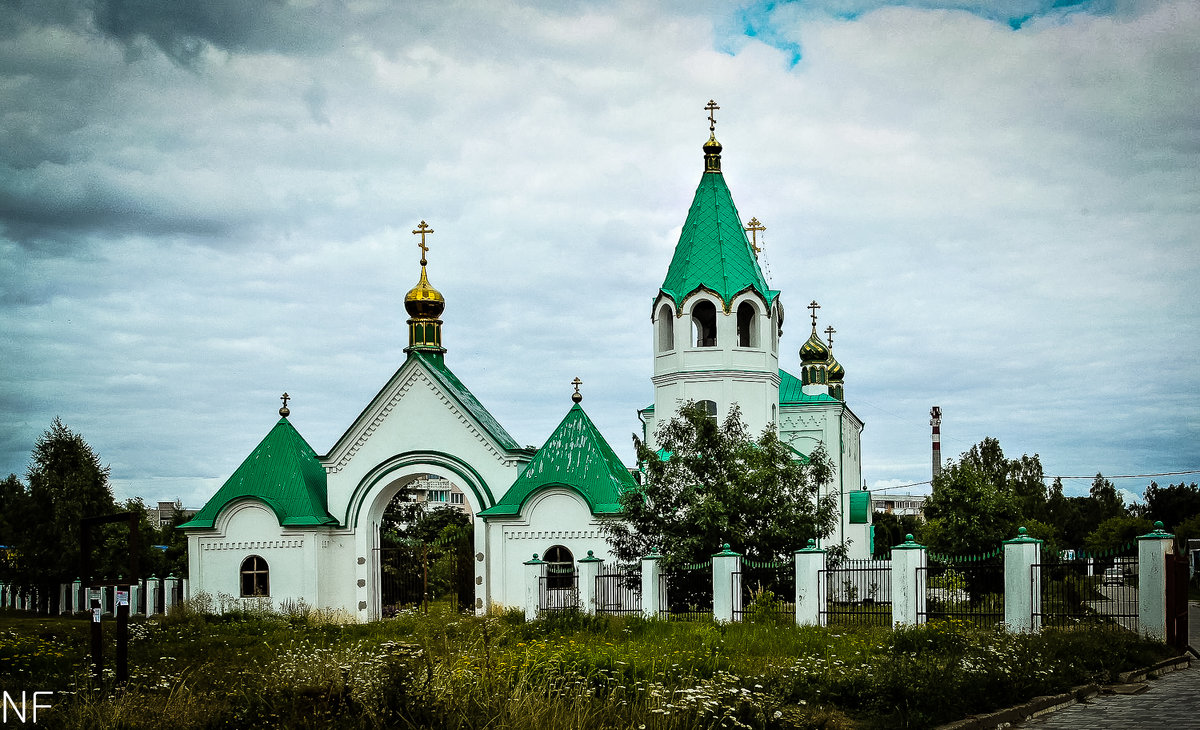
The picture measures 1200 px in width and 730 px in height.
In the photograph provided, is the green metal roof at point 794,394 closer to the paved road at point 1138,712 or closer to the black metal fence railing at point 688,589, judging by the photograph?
the black metal fence railing at point 688,589

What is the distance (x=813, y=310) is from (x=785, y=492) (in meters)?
19.1

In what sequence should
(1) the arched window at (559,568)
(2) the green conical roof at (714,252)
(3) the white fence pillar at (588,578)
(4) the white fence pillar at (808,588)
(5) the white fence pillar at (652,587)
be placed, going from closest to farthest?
1. (4) the white fence pillar at (808,588)
2. (5) the white fence pillar at (652,587)
3. (3) the white fence pillar at (588,578)
4. (1) the arched window at (559,568)
5. (2) the green conical roof at (714,252)

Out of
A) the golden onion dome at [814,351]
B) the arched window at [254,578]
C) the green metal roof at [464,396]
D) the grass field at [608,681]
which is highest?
the golden onion dome at [814,351]

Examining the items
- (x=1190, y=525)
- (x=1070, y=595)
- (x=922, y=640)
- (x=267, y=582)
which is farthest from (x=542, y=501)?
(x=1190, y=525)

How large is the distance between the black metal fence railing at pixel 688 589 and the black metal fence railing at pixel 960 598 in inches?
159

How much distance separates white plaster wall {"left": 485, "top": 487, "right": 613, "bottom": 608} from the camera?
2667 cm

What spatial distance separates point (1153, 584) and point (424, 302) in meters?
20.6

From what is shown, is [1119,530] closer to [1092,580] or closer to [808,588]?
[1092,580]

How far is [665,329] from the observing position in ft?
95.2

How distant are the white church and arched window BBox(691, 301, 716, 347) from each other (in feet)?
0.13

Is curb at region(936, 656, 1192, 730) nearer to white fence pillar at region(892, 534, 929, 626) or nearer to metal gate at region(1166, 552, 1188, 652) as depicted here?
metal gate at region(1166, 552, 1188, 652)

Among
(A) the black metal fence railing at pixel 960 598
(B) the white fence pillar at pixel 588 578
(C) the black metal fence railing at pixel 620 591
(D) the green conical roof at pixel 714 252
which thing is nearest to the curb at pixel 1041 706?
(A) the black metal fence railing at pixel 960 598

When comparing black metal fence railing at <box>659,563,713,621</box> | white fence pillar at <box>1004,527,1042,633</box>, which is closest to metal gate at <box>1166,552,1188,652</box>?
white fence pillar at <box>1004,527,1042,633</box>

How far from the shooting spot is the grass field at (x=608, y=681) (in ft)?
30.2
